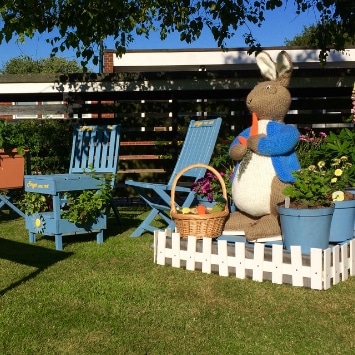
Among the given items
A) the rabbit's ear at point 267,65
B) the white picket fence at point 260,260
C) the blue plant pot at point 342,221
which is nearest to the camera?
the white picket fence at point 260,260

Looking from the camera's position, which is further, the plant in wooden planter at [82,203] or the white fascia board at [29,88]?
the white fascia board at [29,88]

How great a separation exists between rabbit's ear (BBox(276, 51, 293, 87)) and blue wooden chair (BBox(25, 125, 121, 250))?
2.00 meters

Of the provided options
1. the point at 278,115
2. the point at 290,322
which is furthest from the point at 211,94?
the point at 290,322

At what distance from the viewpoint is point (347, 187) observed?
16.0 ft

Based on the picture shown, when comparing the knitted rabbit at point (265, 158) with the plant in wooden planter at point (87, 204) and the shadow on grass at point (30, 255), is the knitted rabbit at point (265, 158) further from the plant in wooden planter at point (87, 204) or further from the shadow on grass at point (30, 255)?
the shadow on grass at point (30, 255)

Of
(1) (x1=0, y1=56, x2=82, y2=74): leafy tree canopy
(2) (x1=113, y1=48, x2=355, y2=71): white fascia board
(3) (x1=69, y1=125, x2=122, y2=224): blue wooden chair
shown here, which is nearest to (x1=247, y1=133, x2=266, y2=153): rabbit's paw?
(3) (x1=69, y1=125, x2=122, y2=224): blue wooden chair

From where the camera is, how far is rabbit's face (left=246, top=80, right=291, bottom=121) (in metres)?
4.82

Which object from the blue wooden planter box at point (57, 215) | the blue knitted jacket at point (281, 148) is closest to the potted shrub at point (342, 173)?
the blue knitted jacket at point (281, 148)

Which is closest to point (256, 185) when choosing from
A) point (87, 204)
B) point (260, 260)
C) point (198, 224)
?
point (198, 224)

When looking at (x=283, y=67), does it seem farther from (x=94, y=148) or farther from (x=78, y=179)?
(x=94, y=148)

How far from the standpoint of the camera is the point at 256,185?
15.5 ft

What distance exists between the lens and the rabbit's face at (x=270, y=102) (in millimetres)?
4824

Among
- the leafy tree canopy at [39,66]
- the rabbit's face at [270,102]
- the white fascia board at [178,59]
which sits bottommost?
the rabbit's face at [270,102]

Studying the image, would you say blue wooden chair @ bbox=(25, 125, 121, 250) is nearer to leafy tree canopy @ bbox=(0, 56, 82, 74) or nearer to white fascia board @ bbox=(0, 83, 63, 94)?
white fascia board @ bbox=(0, 83, 63, 94)
